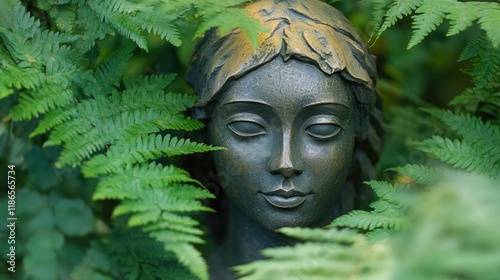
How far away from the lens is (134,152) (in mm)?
2619

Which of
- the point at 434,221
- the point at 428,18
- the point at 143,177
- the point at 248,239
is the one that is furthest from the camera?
the point at 248,239

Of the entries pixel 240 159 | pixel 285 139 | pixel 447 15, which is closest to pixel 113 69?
pixel 240 159

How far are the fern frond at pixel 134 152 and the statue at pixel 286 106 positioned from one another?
27 cm

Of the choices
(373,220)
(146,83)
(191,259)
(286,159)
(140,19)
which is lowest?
(373,220)

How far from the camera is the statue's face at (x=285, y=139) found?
2764mm

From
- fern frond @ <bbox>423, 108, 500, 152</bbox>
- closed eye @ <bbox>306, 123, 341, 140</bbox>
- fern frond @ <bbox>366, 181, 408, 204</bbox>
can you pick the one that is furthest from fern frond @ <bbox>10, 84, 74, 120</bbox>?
fern frond @ <bbox>423, 108, 500, 152</bbox>

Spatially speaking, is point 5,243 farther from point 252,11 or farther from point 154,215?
point 252,11

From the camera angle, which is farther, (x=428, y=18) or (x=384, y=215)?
(x=428, y=18)

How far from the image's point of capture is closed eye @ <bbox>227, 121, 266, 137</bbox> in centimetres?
283

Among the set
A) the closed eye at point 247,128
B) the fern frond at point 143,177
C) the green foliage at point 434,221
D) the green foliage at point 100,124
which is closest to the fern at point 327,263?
the green foliage at point 434,221

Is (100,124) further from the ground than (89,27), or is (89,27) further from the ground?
(89,27)

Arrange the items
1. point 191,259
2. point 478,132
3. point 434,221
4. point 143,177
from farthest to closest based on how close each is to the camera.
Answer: point 478,132 → point 143,177 → point 191,259 → point 434,221

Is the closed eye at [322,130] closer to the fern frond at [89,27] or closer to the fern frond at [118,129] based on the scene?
the fern frond at [118,129]

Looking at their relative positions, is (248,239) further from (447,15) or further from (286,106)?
(447,15)
